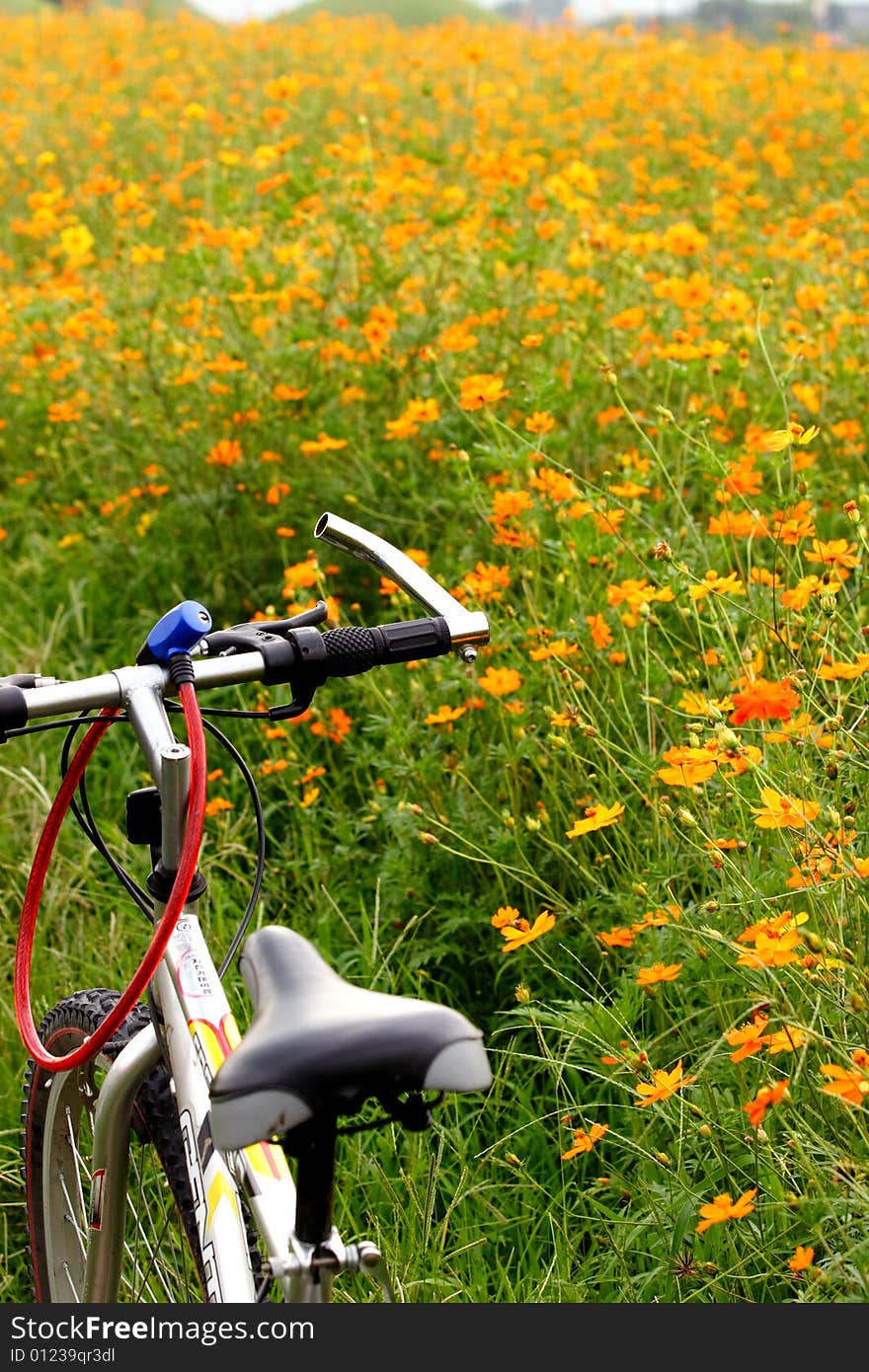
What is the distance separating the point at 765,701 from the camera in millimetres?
1710

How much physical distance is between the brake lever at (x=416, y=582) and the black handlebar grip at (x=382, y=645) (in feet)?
0.04

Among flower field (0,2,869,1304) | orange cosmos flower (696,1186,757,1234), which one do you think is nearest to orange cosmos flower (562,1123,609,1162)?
flower field (0,2,869,1304)

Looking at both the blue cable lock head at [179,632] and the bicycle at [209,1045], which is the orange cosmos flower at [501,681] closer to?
the bicycle at [209,1045]

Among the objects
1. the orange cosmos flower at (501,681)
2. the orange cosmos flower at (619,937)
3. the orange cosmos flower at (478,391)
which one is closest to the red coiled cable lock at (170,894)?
the orange cosmos flower at (619,937)

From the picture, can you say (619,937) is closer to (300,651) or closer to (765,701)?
(765,701)

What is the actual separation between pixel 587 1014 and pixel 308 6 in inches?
744

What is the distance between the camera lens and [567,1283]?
176 cm

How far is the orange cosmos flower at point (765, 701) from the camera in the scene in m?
1.70

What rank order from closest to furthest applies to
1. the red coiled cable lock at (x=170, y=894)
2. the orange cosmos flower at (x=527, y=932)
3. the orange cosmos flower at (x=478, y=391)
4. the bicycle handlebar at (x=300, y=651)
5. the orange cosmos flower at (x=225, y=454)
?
the red coiled cable lock at (x=170, y=894), the bicycle handlebar at (x=300, y=651), the orange cosmos flower at (x=527, y=932), the orange cosmos flower at (x=478, y=391), the orange cosmos flower at (x=225, y=454)

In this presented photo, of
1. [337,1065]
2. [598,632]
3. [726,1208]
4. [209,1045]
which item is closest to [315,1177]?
[337,1065]

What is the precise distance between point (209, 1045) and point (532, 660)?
132 centimetres

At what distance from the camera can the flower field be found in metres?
1.72
